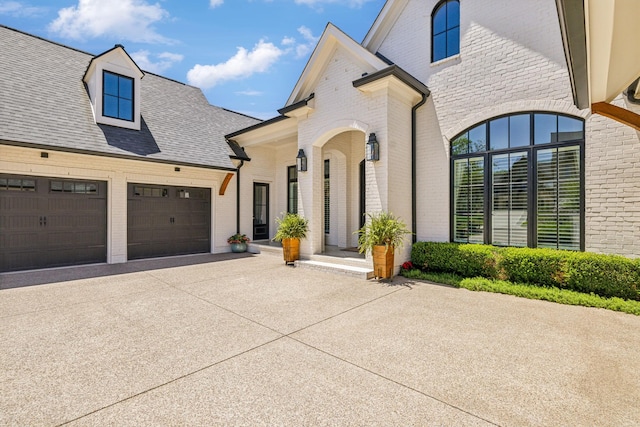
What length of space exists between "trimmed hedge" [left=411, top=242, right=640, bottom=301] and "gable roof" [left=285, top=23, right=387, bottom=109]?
4.62 m

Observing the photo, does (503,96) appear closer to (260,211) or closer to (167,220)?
(260,211)

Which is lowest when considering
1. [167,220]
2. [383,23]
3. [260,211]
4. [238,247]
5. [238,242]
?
[238,247]

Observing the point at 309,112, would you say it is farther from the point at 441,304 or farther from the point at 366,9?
the point at 441,304

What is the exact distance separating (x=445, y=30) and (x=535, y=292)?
6.41 metres

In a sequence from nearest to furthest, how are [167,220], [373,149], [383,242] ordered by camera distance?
[383,242]
[373,149]
[167,220]

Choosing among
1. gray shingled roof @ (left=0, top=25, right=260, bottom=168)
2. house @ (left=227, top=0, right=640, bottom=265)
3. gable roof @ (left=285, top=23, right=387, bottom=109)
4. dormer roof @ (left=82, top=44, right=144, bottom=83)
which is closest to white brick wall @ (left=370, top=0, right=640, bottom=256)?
house @ (left=227, top=0, right=640, bottom=265)

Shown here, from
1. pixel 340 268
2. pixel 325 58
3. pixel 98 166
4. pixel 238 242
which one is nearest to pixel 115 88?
pixel 98 166

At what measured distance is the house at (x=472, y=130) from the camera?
566 cm

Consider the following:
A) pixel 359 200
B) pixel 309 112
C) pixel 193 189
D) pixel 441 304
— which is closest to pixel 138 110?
pixel 193 189

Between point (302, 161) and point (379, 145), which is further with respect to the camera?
point (302, 161)

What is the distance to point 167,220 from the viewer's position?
9883mm

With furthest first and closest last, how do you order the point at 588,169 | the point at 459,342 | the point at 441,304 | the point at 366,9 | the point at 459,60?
the point at 366,9 < the point at 459,60 < the point at 588,169 < the point at 441,304 < the point at 459,342

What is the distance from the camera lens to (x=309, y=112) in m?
8.68

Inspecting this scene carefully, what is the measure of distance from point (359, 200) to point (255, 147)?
4762 mm
